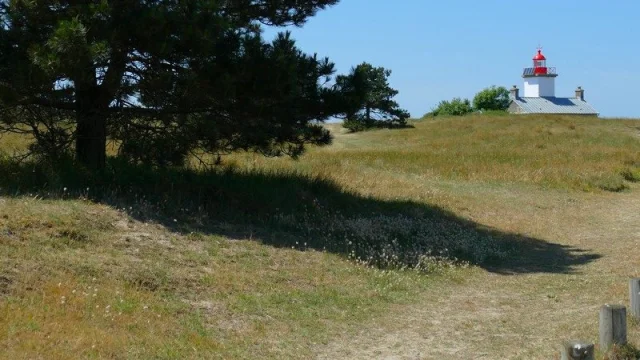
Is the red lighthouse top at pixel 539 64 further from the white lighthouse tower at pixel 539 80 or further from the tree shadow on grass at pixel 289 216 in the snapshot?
the tree shadow on grass at pixel 289 216

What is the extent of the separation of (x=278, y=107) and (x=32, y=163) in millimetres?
3893

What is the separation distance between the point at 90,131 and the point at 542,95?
87.0m

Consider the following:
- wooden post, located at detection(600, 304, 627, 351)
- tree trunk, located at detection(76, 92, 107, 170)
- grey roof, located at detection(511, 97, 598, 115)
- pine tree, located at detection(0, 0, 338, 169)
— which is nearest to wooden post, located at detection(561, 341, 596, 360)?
wooden post, located at detection(600, 304, 627, 351)

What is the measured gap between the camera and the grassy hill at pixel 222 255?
7043mm

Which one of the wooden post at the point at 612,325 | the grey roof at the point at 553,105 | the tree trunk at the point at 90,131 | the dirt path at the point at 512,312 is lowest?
the dirt path at the point at 512,312

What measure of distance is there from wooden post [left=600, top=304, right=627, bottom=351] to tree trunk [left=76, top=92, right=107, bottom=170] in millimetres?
8012

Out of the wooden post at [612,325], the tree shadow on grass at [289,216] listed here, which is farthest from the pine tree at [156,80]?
the wooden post at [612,325]

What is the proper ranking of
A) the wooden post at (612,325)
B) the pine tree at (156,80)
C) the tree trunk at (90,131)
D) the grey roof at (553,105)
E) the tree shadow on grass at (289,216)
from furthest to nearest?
the grey roof at (553,105) < the tree trunk at (90,131) < the tree shadow on grass at (289,216) < the pine tree at (156,80) < the wooden post at (612,325)

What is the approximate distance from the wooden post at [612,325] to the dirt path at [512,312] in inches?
22.1

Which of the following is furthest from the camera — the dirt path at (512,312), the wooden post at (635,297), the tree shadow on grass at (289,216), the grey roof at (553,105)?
the grey roof at (553,105)

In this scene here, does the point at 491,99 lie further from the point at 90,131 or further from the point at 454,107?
the point at 90,131

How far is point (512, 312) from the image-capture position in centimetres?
938

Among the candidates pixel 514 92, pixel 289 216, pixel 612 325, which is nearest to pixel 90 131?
pixel 289 216

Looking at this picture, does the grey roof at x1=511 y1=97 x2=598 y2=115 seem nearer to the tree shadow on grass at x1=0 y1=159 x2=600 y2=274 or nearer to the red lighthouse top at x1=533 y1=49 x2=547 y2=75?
the red lighthouse top at x1=533 y1=49 x2=547 y2=75
